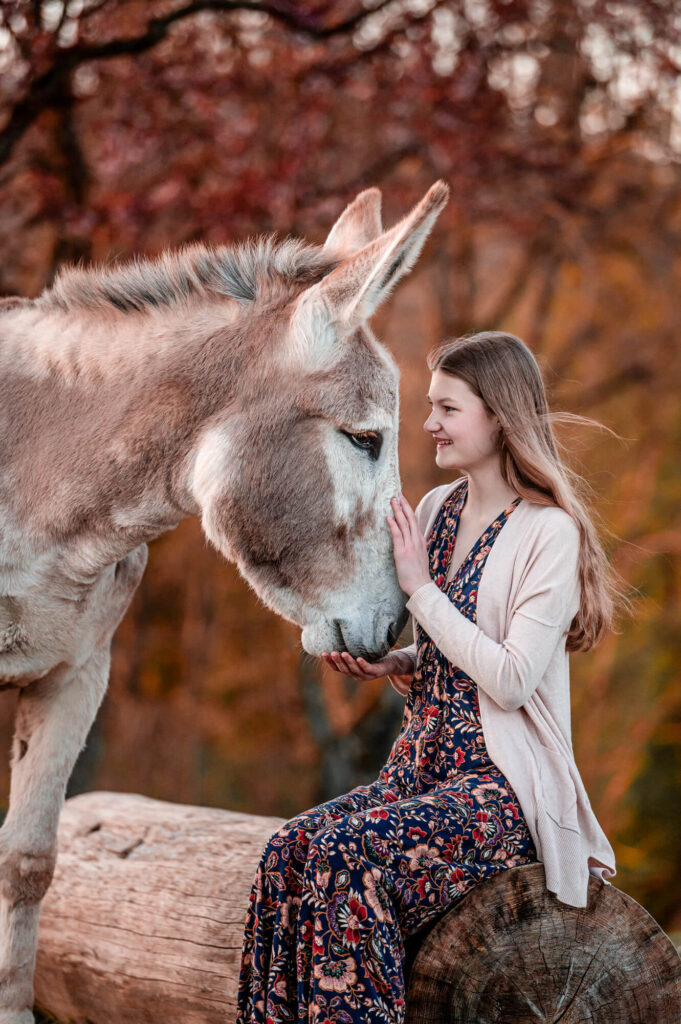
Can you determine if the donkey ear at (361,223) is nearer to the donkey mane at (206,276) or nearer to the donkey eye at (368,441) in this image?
the donkey mane at (206,276)

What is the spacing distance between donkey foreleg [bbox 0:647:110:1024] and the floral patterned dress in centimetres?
94

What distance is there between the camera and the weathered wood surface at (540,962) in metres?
2.36

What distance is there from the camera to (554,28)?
6.39 meters

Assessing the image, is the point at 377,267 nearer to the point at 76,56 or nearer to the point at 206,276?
the point at 206,276

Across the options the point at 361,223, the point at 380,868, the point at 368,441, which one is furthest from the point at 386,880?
the point at 361,223

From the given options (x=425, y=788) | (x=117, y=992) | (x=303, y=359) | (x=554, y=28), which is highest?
(x=554, y=28)

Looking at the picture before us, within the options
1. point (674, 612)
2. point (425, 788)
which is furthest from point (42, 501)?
point (674, 612)

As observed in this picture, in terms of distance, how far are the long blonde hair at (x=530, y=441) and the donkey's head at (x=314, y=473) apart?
0.25 metres

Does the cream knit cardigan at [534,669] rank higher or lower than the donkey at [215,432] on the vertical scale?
lower

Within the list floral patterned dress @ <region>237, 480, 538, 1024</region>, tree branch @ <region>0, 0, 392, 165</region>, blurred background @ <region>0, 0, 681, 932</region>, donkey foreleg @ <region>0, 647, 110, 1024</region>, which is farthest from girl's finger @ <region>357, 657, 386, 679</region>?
tree branch @ <region>0, 0, 392, 165</region>

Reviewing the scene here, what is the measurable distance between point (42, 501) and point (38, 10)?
2.86 m

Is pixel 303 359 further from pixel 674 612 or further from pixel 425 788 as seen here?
pixel 674 612

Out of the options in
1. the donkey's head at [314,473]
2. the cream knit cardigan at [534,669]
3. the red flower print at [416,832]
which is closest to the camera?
the red flower print at [416,832]

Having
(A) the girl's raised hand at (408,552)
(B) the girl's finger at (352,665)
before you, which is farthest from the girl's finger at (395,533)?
(B) the girl's finger at (352,665)
